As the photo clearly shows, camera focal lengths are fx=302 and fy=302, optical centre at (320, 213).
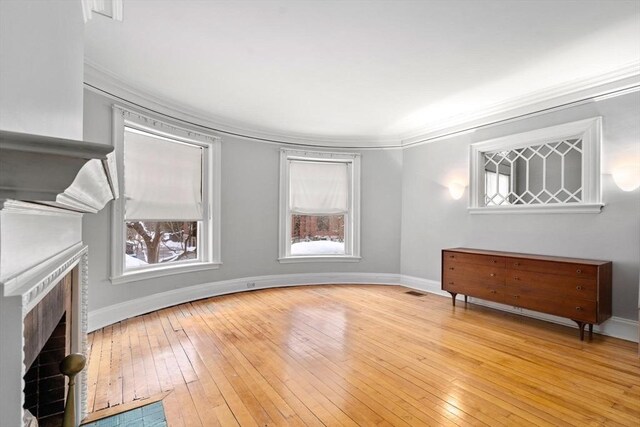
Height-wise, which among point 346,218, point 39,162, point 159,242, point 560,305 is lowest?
point 560,305

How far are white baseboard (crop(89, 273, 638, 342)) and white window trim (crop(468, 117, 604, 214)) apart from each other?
48.9 inches

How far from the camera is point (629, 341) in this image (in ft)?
9.89

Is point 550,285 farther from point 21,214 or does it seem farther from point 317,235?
point 21,214

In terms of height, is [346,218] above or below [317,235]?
above

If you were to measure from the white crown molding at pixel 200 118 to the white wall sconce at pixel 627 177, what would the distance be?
120 inches

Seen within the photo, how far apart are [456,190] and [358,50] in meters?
2.80

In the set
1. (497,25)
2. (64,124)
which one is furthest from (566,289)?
(64,124)

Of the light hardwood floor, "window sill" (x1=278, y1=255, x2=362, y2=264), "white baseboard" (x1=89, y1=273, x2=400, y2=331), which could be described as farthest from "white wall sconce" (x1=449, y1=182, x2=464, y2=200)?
"window sill" (x1=278, y1=255, x2=362, y2=264)

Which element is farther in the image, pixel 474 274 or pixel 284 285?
pixel 284 285

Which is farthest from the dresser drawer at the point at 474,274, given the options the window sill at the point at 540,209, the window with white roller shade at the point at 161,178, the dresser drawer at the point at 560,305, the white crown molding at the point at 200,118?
the window with white roller shade at the point at 161,178

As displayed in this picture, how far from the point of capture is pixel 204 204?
451 cm

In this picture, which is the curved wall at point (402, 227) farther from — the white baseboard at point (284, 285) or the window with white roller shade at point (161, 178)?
the window with white roller shade at point (161, 178)

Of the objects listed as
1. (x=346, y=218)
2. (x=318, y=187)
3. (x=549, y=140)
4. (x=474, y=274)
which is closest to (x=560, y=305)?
(x=474, y=274)

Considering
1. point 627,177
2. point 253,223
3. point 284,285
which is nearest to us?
point 627,177
